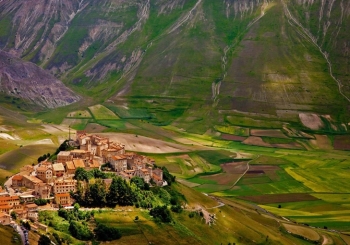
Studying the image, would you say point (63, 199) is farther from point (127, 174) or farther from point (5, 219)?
point (127, 174)

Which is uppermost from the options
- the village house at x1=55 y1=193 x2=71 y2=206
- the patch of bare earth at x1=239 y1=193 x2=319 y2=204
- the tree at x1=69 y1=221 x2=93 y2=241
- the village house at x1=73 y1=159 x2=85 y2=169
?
the village house at x1=73 y1=159 x2=85 y2=169

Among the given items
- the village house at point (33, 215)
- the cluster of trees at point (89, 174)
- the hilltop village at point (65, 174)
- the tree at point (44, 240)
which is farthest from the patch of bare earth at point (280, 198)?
the tree at point (44, 240)

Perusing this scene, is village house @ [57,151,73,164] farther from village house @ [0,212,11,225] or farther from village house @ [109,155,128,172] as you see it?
village house @ [0,212,11,225]

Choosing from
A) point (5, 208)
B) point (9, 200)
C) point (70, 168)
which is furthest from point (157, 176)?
point (5, 208)

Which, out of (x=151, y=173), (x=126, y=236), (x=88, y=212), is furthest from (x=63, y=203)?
(x=151, y=173)

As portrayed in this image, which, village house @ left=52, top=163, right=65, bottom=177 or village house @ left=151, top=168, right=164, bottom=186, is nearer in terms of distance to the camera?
village house @ left=52, top=163, right=65, bottom=177

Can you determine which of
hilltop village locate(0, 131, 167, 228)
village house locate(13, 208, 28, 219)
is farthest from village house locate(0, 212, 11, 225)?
village house locate(13, 208, 28, 219)
